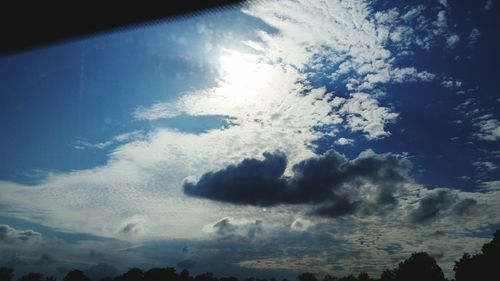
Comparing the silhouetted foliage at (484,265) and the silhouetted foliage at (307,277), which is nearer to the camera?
the silhouetted foliage at (484,265)

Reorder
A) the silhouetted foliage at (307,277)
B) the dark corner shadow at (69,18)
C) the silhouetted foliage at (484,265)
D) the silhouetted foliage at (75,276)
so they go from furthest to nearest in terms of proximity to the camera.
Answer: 1. the silhouetted foliage at (307,277)
2. the silhouetted foliage at (75,276)
3. the silhouetted foliage at (484,265)
4. the dark corner shadow at (69,18)

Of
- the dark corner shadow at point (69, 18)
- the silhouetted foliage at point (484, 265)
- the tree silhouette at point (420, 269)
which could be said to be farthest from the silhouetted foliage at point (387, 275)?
the dark corner shadow at point (69, 18)

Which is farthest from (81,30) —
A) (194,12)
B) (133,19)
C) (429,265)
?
(429,265)

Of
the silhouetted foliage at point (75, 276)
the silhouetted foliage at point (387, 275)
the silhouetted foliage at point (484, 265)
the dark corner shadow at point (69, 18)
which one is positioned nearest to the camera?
the dark corner shadow at point (69, 18)

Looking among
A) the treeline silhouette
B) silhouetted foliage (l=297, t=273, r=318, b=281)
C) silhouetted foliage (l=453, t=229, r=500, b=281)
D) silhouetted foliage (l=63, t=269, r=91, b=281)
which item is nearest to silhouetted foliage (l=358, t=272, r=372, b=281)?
the treeline silhouette

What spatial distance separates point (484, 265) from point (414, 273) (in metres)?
21.3

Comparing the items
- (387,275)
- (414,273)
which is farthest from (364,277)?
(414,273)

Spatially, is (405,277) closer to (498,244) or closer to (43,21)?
(498,244)

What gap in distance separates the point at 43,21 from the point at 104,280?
127909mm

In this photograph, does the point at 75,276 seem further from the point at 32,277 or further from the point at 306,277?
the point at 306,277

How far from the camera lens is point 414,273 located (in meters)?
80.3

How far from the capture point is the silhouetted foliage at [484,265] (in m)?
59.1

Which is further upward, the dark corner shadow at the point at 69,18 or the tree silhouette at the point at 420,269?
the dark corner shadow at the point at 69,18

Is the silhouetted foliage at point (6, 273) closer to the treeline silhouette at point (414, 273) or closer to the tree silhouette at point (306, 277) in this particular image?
the treeline silhouette at point (414, 273)
